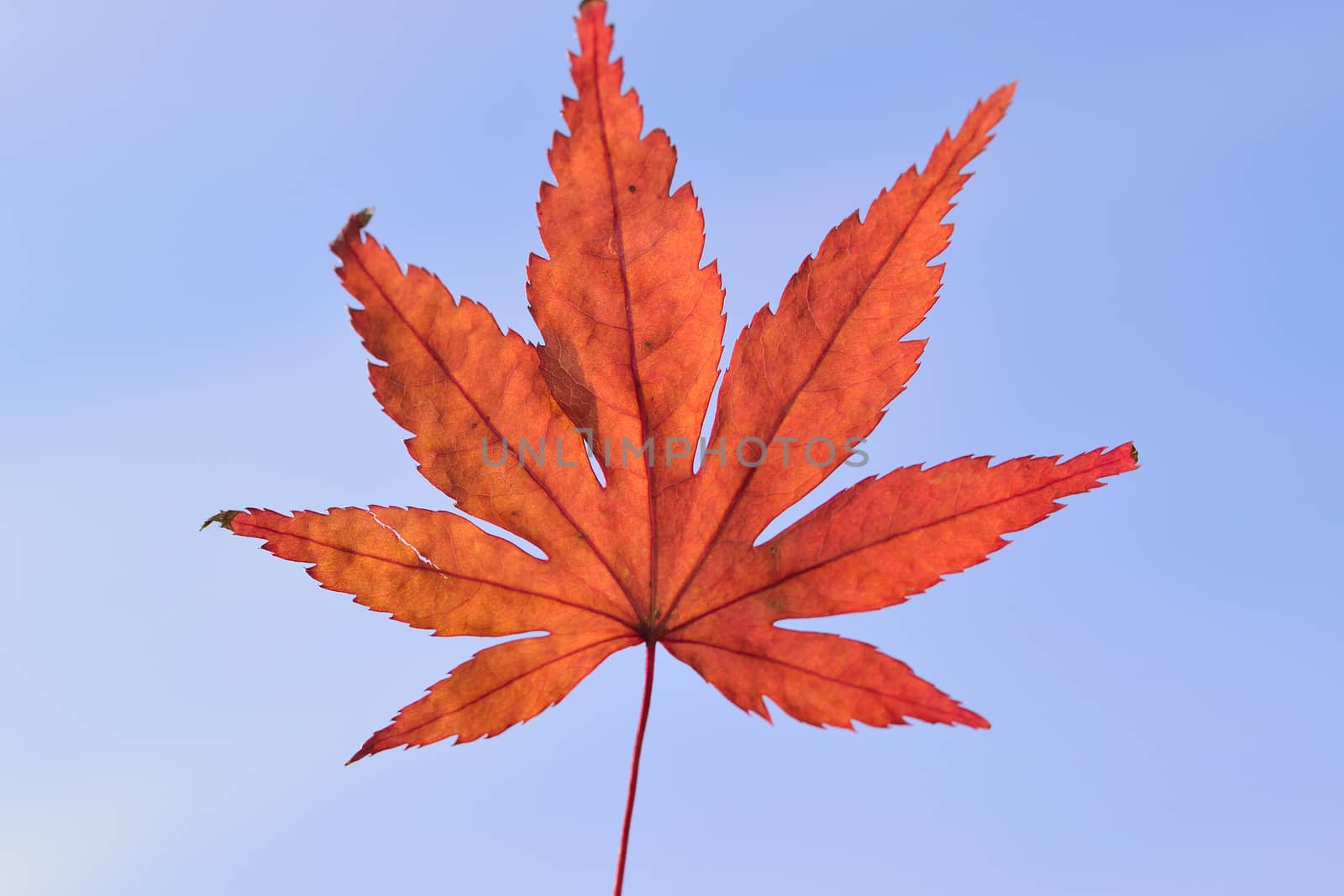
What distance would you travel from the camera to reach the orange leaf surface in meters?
1.73

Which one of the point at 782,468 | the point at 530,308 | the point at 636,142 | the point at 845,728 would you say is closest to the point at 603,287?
the point at 530,308

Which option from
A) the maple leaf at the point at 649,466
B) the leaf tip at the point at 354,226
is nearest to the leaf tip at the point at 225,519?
the maple leaf at the point at 649,466

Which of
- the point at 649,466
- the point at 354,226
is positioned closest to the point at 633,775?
the point at 649,466

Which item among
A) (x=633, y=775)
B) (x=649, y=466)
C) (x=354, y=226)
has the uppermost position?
(x=354, y=226)

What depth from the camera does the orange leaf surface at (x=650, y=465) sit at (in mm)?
1731

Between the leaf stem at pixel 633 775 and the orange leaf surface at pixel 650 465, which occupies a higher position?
the orange leaf surface at pixel 650 465

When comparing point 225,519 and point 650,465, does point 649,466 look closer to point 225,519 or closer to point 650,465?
point 650,465

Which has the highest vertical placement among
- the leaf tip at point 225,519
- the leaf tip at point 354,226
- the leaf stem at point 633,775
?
the leaf tip at point 354,226

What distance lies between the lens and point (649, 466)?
6.32 ft

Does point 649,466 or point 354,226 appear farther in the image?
point 649,466

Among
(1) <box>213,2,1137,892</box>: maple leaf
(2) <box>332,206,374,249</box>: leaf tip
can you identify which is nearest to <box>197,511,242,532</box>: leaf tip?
(1) <box>213,2,1137,892</box>: maple leaf

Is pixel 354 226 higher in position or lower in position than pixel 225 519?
higher

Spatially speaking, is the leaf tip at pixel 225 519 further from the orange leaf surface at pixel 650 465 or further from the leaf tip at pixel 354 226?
the leaf tip at pixel 354 226

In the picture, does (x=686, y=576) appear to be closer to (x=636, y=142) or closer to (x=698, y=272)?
(x=698, y=272)
